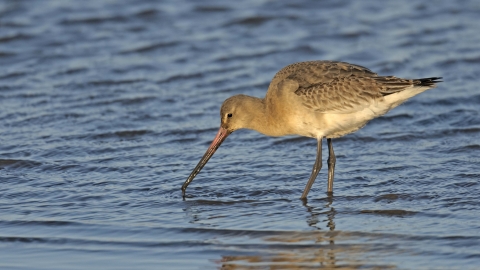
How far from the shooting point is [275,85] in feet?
28.3

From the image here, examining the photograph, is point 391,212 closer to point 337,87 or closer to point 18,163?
point 337,87

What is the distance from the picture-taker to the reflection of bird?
27.6 ft

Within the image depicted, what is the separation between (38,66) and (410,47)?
19.6 ft

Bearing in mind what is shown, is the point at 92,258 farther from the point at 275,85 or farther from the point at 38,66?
the point at 38,66

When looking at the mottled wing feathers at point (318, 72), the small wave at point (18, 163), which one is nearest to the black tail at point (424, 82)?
the mottled wing feathers at point (318, 72)

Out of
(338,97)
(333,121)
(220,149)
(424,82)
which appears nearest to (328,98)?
(338,97)

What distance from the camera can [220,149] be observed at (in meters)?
10.2

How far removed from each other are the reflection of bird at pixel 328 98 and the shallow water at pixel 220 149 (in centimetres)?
60

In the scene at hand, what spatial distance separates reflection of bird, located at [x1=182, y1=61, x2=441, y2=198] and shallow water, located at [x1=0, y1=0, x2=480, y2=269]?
1.97 ft

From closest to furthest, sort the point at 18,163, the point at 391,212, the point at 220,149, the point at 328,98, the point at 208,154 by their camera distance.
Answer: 1. the point at 391,212
2. the point at 328,98
3. the point at 208,154
4. the point at 18,163
5. the point at 220,149

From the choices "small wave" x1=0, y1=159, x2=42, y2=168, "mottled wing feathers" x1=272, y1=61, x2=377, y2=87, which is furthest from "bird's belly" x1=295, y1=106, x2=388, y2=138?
"small wave" x1=0, y1=159, x2=42, y2=168

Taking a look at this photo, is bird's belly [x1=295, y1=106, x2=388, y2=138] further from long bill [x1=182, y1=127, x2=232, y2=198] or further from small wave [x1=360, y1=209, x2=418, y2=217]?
small wave [x1=360, y1=209, x2=418, y2=217]

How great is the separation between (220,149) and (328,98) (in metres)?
2.09

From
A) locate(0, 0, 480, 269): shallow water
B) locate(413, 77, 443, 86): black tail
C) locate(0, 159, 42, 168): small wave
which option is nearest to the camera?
locate(0, 0, 480, 269): shallow water
